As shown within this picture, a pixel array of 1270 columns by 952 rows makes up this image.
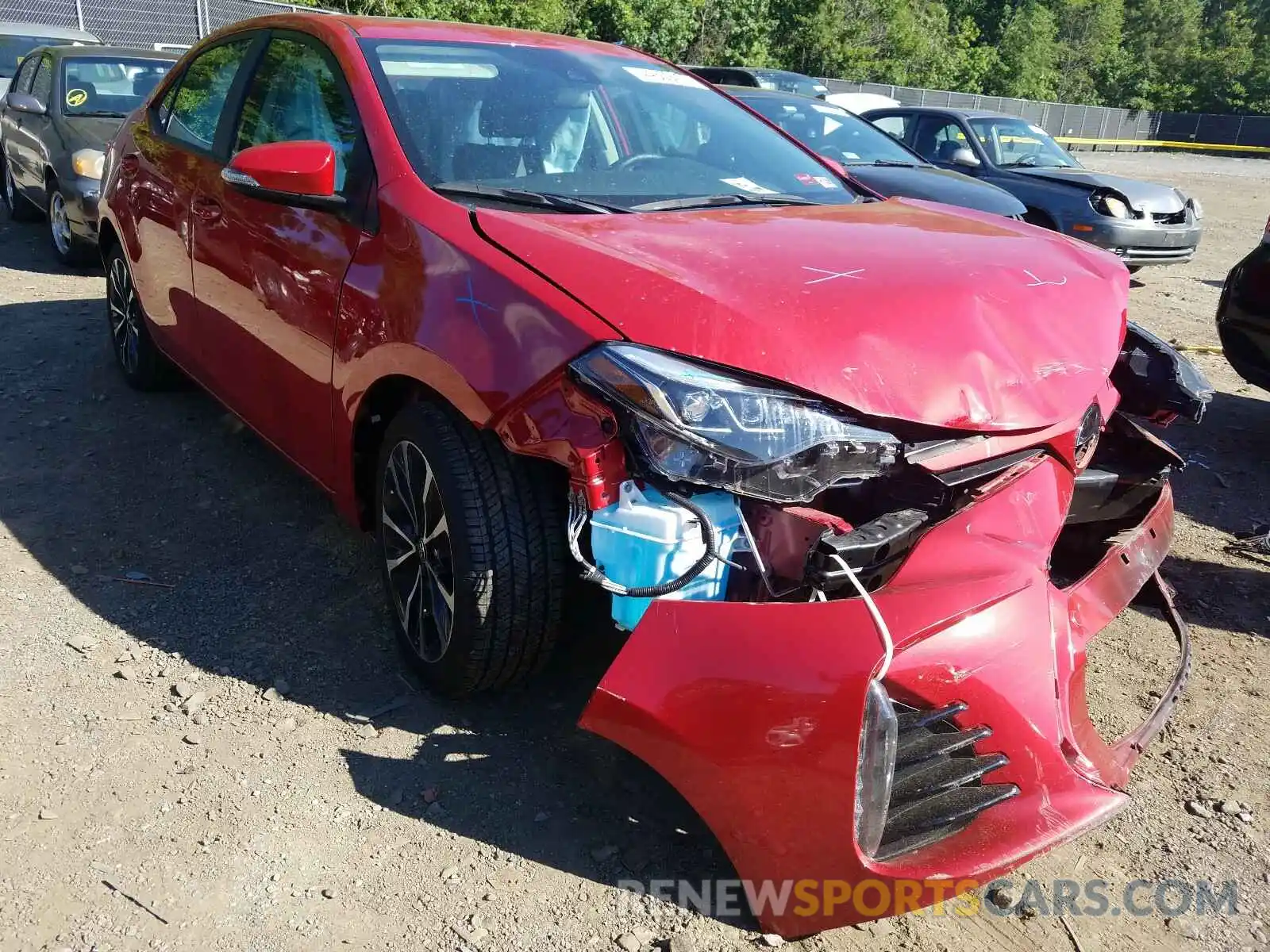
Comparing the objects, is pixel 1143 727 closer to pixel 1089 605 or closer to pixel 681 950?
pixel 1089 605

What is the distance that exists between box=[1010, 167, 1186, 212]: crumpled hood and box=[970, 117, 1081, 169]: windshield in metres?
0.33

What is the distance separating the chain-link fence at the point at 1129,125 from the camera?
40.1 metres

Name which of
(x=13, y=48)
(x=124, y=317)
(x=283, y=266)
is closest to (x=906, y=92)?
(x=13, y=48)

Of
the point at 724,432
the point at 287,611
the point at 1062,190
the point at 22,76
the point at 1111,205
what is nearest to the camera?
the point at 724,432

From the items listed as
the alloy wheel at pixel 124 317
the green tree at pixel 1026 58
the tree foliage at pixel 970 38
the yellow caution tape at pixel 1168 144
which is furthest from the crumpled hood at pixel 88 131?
the green tree at pixel 1026 58

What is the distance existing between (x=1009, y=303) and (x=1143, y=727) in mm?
995

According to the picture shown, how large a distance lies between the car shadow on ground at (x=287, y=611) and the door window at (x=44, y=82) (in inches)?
163

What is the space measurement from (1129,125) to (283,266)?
172ft

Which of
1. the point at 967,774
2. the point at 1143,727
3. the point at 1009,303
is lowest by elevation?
the point at 1143,727

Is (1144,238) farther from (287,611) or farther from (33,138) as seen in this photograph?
(33,138)

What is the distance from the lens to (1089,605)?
2.16 meters

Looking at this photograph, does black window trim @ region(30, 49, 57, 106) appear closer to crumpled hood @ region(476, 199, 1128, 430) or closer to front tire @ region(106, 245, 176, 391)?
front tire @ region(106, 245, 176, 391)

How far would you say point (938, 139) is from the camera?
34.6 ft

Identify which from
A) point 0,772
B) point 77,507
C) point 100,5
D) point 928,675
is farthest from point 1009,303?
point 100,5
